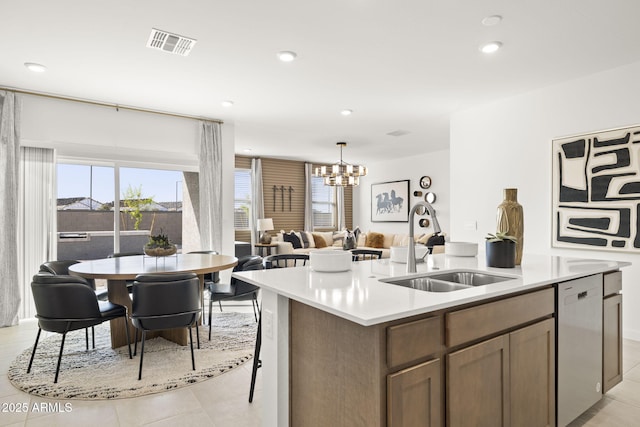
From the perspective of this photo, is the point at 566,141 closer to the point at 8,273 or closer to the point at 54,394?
the point at 54,394

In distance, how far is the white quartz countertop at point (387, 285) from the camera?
130cm

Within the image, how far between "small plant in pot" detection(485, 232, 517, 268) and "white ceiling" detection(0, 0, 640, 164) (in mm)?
1632

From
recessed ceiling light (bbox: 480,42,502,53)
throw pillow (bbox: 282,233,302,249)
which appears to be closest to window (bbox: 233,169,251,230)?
throw pillow (bbox: 282,233,302,249)

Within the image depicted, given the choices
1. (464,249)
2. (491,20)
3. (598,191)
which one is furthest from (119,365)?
(598,191)

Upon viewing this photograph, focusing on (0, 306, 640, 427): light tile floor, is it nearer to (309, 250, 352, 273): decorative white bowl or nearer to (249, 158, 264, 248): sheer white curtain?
(309, 250, 352, 273): decorative white bowl

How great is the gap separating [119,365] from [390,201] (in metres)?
A: 7.68

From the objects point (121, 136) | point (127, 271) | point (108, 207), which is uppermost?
point (121, 136)

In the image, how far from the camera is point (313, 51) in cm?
326

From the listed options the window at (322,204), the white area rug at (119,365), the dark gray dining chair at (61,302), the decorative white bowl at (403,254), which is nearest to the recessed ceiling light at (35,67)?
the dark gray dining chair at (61,302)

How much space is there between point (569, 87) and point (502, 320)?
3474 mm

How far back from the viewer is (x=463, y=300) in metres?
1.42

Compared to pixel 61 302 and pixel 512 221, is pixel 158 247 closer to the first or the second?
pixel 61 302

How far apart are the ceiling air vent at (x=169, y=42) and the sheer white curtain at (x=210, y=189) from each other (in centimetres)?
221

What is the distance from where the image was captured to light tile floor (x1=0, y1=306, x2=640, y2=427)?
215 cm
